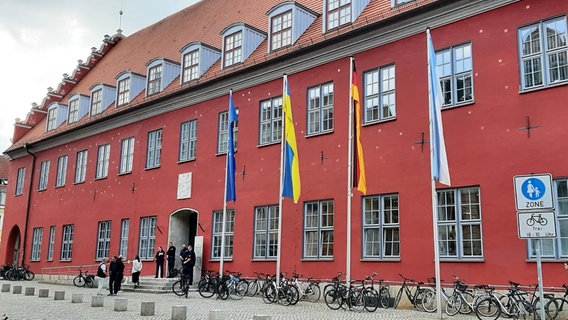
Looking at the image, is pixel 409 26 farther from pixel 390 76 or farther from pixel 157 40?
pixel 157 40

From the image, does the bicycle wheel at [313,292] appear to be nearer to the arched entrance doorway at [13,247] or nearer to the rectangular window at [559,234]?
the rectangular window at [559,234]

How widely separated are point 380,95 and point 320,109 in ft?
8.87

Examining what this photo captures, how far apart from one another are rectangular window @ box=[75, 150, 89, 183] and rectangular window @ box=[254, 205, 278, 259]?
14896 mm

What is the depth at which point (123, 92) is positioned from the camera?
105 ft

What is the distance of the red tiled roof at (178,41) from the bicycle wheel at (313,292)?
892 cm

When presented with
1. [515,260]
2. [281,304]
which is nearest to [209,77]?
[281,304]

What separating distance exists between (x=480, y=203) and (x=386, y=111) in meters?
4.56

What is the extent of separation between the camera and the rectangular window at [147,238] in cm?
2745

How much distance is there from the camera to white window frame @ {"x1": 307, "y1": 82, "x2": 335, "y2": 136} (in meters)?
20.9

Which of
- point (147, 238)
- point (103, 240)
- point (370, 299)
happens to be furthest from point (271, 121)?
point (103, 240)

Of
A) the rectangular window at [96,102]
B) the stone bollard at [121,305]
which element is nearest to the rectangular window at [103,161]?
the rectangular window at [96,102]

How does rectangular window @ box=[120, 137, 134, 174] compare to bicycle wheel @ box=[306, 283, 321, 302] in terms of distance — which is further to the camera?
rectangular window @ box=[120, 137, 134, 174]

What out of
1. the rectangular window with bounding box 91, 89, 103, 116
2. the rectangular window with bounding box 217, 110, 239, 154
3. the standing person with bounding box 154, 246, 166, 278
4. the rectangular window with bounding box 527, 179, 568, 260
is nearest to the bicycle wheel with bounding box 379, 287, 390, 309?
the rectangular window with bounding box 527, 179, 568, 260

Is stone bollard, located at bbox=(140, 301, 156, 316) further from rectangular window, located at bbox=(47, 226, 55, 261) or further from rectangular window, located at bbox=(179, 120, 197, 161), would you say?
rectangular window, located at bbox=(47, 226, 55, 261)
